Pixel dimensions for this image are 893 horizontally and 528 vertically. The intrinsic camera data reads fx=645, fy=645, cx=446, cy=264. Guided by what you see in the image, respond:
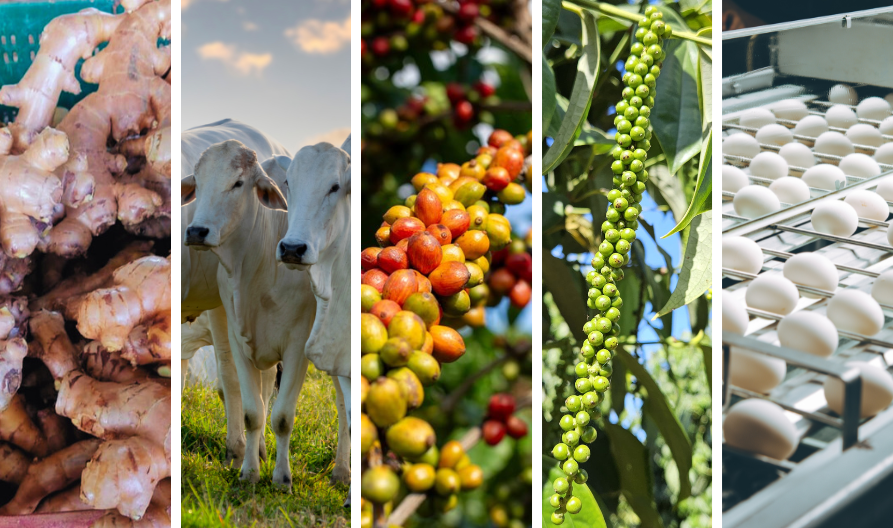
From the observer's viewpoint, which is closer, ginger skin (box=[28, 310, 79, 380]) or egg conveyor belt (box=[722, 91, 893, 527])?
egg conveyor belt (box=[722, 91, 893, 527])

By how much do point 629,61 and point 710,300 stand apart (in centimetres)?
39

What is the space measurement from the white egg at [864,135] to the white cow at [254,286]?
2.87ft

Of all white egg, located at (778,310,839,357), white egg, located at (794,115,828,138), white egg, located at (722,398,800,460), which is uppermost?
white egg, located at (794,115,828,138)

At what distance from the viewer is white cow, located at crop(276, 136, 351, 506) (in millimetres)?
969

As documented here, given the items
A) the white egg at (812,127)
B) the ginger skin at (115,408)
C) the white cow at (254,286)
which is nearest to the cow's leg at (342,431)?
the white cow at (254,286)

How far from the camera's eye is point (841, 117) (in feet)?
3.30

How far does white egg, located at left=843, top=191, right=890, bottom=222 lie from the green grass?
2.77ft

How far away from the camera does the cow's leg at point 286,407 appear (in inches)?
38.9

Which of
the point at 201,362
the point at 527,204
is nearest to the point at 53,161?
the point at 201,362

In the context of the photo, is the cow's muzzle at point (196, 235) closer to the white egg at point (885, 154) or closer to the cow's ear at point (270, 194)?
the cow's ear at point (270, 194)

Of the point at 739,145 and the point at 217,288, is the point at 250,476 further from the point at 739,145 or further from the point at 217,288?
the point at 739,145

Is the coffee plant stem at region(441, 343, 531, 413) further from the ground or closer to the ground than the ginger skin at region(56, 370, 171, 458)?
further from the ground

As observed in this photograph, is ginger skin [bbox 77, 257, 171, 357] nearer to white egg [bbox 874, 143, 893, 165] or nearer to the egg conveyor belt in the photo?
the egg conveyor belt

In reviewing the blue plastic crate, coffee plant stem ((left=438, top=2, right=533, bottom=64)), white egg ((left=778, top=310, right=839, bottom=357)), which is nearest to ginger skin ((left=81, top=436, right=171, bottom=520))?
the blue plastic crate
